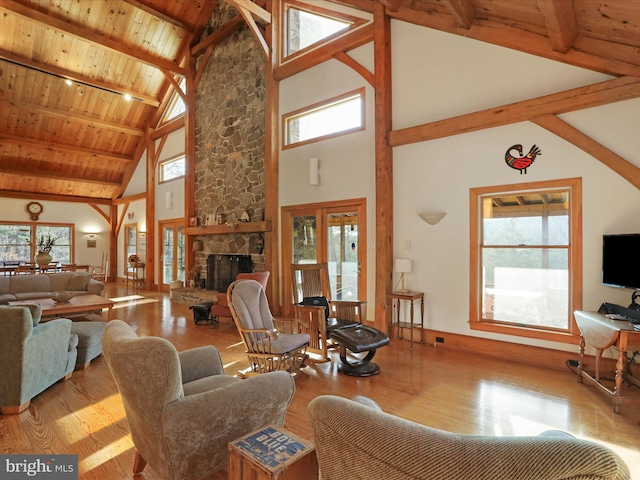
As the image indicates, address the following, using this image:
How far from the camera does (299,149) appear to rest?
6277 millimetres

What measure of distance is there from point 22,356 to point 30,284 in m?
4.99

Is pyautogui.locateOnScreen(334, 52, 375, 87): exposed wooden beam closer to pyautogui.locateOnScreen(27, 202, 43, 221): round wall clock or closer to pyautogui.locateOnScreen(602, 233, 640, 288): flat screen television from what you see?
pyautogui.locateOnScreen(602, 233, 640, 288): flat screen television

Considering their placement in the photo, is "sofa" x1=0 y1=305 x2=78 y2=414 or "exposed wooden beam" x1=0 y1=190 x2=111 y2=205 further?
"exposed wooden beam" x1=0 y1=190 x2=111 y2=205

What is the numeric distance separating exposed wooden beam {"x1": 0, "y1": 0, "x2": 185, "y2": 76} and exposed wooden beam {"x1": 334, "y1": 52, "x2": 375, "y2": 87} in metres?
4.87

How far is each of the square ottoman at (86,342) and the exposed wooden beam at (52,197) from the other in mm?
9646

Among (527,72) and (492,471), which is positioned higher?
(527,72)

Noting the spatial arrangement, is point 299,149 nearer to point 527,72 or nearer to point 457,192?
point 457,192

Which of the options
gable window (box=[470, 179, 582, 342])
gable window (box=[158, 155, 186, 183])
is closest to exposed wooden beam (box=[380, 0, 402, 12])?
gable window (box=[470, 179, 582, 342])

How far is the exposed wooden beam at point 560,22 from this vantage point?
2924 mm

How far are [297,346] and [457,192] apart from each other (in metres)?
2.84

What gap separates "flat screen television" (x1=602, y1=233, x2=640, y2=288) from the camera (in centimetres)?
306

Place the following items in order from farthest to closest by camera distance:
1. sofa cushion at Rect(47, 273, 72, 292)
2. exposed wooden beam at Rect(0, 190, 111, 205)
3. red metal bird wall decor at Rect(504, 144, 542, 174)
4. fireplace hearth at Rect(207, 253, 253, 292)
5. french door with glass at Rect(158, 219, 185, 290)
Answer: exposed wooden beam at Rect(0, 190, 111, 205), french door with glass at Rect(158, 219, 185, 290), fireplace hearth at Rect(207, 253, 253, 292), sofa cushion at Rect(47, 273, 72, 292), red metal bird wall decor at Rect(504, 144, 542, 174)

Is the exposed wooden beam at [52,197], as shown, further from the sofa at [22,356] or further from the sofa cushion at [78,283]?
the sofa at [22,356]

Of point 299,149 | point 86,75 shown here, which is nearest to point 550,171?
point 299,149
